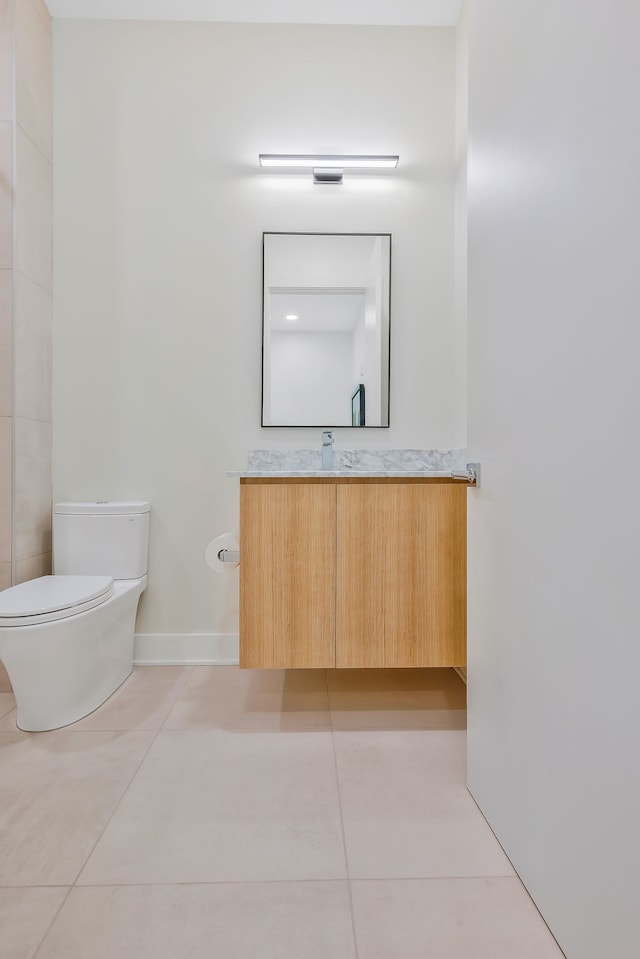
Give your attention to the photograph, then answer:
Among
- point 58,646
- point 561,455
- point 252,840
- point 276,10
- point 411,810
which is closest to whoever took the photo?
point 561,455

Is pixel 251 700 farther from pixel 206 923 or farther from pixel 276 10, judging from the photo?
pixel 276 10

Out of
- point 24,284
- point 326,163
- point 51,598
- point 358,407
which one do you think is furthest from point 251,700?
point 326,163

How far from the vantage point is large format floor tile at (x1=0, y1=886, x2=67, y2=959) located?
917 millimetres

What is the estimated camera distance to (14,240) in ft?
6.42

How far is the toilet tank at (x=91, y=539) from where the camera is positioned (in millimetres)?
2086

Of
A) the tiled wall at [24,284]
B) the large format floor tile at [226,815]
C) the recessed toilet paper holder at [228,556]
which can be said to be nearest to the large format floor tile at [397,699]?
the large format floor tile at [226,815]

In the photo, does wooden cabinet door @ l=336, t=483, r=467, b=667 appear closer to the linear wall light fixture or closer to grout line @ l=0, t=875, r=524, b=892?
grout line @ l=0, t=875, r=524, b=892

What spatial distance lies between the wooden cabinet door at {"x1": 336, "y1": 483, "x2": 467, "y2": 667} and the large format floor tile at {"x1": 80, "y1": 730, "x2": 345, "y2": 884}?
1.14 feet

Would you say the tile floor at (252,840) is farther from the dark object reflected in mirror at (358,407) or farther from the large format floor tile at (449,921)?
the dark object reflected in mirror at (358,407)

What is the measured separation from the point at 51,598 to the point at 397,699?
1.24 metres

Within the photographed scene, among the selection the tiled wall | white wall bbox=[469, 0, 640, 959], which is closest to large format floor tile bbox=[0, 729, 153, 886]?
the tiled wall

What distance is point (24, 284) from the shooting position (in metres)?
2.02

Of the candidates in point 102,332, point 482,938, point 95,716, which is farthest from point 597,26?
point 95,716

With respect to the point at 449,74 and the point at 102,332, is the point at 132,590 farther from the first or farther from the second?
the point at 449,74
